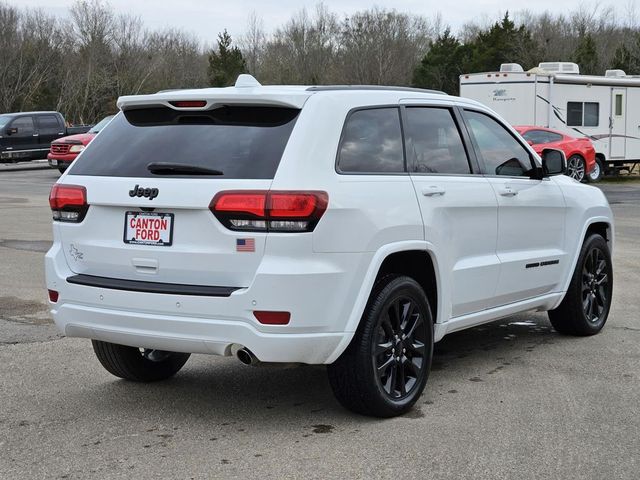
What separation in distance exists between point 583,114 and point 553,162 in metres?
21.0

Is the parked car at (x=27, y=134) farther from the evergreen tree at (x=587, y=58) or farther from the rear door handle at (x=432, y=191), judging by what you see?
the evergreen tree at (x=587, y=58)

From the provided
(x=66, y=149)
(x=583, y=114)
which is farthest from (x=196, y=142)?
(x=66, y=149)

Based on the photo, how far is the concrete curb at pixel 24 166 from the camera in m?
33.8

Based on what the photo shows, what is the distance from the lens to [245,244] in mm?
4738

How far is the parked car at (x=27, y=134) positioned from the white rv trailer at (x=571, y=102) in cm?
1514

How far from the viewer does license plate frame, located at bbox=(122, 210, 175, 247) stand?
495 centimetres

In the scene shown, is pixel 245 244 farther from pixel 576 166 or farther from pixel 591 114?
pixel 591 114

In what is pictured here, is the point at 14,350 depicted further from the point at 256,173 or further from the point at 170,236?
the point at 256,173

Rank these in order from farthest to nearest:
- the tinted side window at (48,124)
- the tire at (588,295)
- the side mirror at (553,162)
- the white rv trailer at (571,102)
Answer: the tinted side window at (48,124) < the white rv trailer at (571,102) < the tire at (588,295) < the side mirror at (553,162)

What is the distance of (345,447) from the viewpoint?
478 cm

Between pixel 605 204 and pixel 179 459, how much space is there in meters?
Result: 4.42

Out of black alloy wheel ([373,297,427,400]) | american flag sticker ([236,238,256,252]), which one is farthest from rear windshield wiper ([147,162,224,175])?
black alloy wheel ([373,297,427,400])

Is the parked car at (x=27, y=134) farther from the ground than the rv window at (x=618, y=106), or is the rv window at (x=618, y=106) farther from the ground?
the rv window at (x=618, y=106)

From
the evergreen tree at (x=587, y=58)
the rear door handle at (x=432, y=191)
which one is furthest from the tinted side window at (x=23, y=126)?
the evergreen tree at (x=587, y=58)
